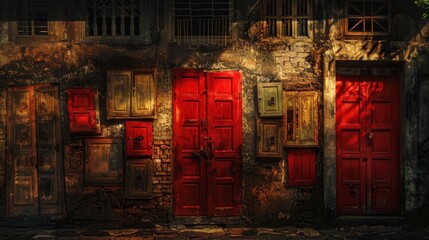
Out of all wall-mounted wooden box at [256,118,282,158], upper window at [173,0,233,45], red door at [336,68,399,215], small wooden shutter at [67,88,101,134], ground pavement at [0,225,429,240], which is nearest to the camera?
ground pavement at [0,225,429,240]

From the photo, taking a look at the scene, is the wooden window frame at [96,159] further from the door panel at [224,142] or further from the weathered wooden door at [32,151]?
the door panel at [224,142]

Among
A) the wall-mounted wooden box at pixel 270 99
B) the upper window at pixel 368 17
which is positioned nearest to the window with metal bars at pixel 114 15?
the wall-mounted wooden box at pixel 270 99

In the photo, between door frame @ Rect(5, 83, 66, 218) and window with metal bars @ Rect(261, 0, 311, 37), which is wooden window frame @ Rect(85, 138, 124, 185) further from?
window with metal bars @ Rect(261, 0, 311, 37)

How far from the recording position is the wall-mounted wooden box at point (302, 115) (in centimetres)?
769

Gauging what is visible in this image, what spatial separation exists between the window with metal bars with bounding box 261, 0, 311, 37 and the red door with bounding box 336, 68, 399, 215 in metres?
1.11

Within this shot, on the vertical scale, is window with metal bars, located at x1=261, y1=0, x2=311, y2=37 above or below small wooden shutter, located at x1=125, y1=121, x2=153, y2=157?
above

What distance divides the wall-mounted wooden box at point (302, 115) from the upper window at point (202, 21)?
1566 millimetres

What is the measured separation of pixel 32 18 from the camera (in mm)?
7742

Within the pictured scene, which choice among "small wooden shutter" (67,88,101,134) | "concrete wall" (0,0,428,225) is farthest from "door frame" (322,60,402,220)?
"small wooden shutter" (67,88,101,134)

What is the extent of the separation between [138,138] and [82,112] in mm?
1037

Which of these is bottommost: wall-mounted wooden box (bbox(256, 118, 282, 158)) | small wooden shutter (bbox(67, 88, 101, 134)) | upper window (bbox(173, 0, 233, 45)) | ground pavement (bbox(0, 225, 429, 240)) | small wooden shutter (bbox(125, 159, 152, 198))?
ground pavement (bbox(0, 225, 429, 240))

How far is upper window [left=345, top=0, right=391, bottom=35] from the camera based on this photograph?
25.6ft

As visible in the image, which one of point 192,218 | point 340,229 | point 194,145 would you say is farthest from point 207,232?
point 340,229

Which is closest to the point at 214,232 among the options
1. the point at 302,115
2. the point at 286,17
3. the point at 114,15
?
the point at 302,115
